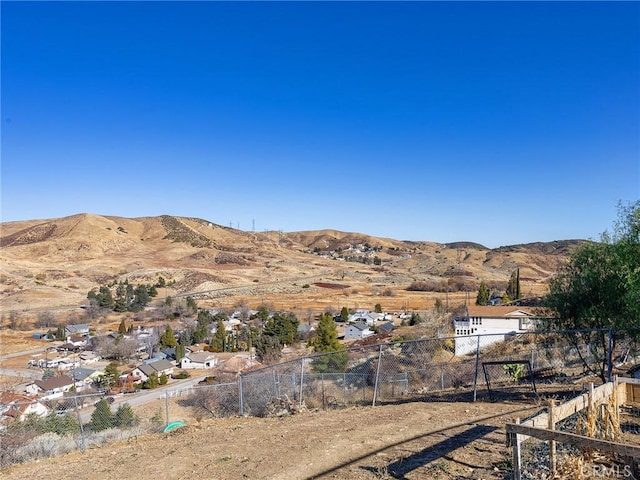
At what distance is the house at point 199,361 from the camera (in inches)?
1844

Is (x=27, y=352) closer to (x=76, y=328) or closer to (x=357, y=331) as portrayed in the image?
(x=76, y=328)

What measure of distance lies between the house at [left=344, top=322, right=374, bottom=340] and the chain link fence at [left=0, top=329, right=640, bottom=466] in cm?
2717

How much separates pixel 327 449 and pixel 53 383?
36.5m

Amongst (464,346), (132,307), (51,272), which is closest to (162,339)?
(132,307)

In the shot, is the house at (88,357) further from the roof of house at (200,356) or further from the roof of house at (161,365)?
the roof of house at (200,356)

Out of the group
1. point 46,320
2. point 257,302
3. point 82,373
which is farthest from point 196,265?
point 82,373

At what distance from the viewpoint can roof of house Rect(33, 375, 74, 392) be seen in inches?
1405

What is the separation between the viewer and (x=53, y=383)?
121 feet

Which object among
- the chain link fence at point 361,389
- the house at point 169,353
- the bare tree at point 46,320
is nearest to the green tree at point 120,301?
→ the bare tree at point 46,320

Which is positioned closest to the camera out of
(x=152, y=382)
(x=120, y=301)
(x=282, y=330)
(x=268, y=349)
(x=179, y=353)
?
(x=152, y=382)

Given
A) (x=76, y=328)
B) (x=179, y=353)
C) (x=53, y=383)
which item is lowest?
(x=179, y=353)

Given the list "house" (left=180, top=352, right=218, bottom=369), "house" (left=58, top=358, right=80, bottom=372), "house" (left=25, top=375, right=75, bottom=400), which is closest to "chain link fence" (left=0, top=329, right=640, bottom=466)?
"house" (left=25, top=375, right=75, bottom=400)

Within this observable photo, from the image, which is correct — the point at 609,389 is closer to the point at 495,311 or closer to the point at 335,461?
the point at 335,461

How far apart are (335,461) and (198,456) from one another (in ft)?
9.53
